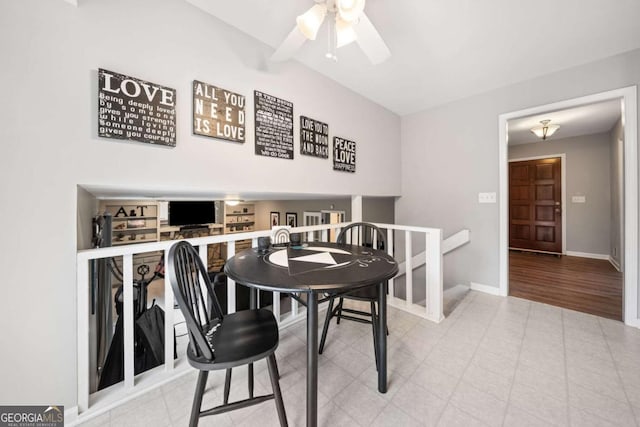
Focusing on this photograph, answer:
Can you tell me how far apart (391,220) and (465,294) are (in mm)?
1830

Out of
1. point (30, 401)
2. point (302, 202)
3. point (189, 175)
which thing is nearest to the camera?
point (30, 401)

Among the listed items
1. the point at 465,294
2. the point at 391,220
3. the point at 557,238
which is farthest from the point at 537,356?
the point at 557,238

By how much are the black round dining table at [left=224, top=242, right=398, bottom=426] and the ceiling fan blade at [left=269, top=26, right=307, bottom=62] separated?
1.46 m

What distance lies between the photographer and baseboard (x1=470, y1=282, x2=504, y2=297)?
2.82 m

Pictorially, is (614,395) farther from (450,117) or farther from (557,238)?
(557,238)

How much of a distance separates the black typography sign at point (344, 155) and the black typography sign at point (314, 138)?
0.15 meters

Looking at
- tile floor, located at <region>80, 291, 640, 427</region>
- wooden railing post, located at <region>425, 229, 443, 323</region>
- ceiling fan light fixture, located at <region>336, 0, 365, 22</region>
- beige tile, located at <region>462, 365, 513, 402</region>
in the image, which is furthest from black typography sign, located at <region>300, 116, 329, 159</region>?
beige tile, located at <region>462, 365, 513, 402</region>

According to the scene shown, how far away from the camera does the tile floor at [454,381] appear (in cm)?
119

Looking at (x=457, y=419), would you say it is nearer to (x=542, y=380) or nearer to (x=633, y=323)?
(x=542, y=380)

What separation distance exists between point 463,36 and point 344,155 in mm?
1468

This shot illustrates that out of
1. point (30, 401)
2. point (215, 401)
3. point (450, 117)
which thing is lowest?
point (215, 401)

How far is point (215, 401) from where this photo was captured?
1.30 meters

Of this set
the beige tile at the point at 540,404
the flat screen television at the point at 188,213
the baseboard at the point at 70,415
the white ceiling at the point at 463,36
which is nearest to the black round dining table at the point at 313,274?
the beige tile at the point at 540,404

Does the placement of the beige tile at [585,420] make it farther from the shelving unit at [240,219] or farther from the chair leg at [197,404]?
the shelving unit at [240,219]
